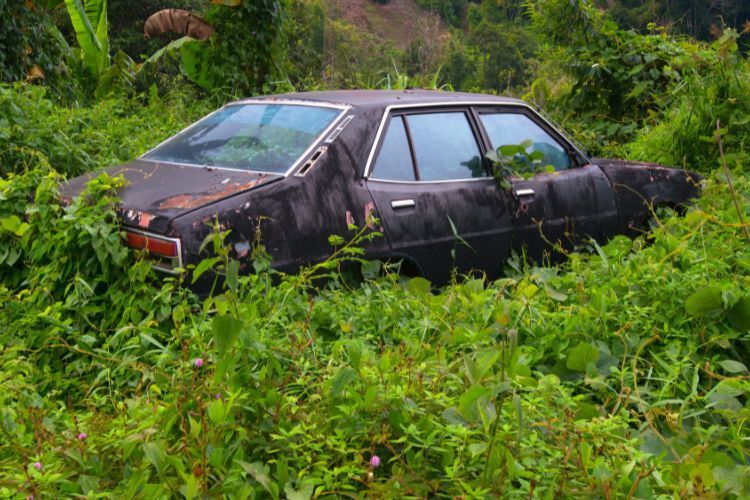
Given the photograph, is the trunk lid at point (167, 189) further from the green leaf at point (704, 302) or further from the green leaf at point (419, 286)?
the green leaf at point (704, 302)

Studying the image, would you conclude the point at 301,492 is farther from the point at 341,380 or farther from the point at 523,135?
the point at 523,135

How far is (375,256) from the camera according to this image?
4.89 metres

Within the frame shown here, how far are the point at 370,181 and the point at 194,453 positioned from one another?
269 centimetres

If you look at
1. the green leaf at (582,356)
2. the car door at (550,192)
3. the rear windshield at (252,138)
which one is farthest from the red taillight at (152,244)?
the car door at (550,192)

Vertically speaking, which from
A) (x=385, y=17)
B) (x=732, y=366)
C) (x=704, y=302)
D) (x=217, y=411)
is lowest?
(x=385, y=17)

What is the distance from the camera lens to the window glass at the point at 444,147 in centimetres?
540

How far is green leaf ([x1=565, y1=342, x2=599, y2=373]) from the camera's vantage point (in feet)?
11.9

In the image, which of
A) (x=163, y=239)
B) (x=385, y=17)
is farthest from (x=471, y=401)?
(x=385, y=17)

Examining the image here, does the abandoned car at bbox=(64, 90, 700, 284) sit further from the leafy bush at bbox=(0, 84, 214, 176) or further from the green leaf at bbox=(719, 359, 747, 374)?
the leafy bush at bbox=(0, 84, 214, 176)

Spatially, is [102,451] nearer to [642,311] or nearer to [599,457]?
[599,457]

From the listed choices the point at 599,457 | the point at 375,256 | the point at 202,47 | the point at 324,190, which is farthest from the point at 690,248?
the point at 202,47

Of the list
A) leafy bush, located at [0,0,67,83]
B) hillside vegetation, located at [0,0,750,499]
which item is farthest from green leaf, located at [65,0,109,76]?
hillside vegetation, located at [0,0,750,499]

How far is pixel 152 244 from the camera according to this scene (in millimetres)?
4211

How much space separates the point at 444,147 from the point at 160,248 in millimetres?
2101
